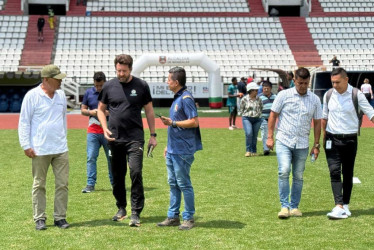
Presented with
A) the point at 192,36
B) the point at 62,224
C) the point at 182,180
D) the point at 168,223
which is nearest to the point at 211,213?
the point at 168,223

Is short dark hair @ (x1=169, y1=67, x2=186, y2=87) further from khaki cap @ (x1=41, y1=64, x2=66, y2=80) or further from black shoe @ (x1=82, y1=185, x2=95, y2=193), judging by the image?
black shoe @ (x1=82, y1=185, x2=95, y2=193)

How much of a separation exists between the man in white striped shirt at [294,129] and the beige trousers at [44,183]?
99.7 inches

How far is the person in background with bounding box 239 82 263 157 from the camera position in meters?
14.5

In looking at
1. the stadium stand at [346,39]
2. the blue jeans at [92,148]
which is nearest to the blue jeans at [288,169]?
the blue jeans at [92,148]

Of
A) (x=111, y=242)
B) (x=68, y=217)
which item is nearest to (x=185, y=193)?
(x=111, y=242)

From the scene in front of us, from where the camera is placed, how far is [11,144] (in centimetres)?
1744

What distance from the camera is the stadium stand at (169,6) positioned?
47750 millimetres

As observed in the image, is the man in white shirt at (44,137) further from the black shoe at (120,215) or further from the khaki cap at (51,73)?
the black shoe at (120,215)

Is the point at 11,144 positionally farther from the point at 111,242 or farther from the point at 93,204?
the point at 111,242

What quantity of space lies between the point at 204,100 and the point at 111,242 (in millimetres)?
30005

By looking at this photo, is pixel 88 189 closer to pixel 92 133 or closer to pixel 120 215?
pixel 92 133

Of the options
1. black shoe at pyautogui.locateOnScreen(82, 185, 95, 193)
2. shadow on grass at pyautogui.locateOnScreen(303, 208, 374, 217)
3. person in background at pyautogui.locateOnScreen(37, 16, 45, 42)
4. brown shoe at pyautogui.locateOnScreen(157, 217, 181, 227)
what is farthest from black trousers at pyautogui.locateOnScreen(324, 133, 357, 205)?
person in background at pyautogui.locateOnScreen(37, 16, 45, 42)

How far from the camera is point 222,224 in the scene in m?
7.54

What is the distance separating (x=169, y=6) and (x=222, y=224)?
4174 cm
